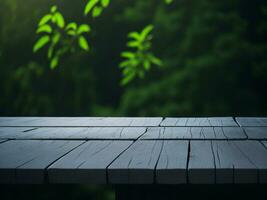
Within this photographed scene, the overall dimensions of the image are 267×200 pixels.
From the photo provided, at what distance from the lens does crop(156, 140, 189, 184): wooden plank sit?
1213 mm

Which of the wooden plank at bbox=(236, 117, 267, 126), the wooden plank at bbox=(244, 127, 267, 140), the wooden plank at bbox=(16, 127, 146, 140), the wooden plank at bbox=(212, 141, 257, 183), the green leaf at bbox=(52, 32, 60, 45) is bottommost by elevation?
the wooden plank at bbox=(236, 117, 267, 126)

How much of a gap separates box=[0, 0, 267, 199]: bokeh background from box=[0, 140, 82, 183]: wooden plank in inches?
138

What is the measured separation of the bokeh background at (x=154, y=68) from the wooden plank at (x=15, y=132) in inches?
122

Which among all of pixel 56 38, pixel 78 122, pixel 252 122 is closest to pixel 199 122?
pixel 252 122

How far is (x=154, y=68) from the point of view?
5625 mm

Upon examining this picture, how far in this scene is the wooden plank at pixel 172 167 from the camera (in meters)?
1.21

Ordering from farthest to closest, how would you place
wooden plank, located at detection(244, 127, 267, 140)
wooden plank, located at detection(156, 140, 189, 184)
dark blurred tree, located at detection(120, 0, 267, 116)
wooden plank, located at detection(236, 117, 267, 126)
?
1. dark blurred tree, located at detection(120, 0, 267, 116)
2. wooden plank, located at detection(236, 117, 267, 126)
3. wooden plank, located at detection(244, 127, 267, 140)
4. wooden plank, located at detection(156, 140, 189, 184)

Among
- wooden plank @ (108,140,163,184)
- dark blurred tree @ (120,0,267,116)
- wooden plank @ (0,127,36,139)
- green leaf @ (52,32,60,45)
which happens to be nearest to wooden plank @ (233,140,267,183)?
wooden plank @ (108,140,163,184)

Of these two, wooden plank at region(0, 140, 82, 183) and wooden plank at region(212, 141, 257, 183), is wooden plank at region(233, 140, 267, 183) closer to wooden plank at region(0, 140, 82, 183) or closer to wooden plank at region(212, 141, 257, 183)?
wooden plank at region(212, 141, 257, 183)

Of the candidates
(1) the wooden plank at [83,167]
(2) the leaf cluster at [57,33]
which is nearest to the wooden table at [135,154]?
(1) the wooden plank at [83,167]

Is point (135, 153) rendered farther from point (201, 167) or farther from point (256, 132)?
point (256, 132)

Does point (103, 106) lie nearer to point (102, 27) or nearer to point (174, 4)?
point (102, 27)

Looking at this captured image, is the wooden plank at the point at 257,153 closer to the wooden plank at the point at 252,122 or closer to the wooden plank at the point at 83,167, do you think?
the wooden plank at the point at 83,167

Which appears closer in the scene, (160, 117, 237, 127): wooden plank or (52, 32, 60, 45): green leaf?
(160, 117, 237, 127): wooden plank
